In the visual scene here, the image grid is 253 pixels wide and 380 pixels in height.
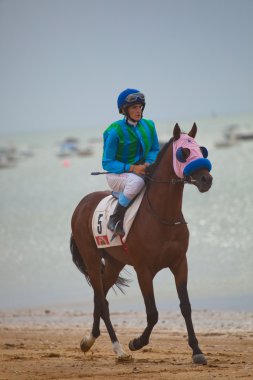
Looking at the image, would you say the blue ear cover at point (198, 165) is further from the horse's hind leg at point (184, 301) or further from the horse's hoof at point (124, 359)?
the horse's hoof at point (124, 359)

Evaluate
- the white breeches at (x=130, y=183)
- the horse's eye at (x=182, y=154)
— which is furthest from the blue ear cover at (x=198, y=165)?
the white breeches at (x=130, y=183)

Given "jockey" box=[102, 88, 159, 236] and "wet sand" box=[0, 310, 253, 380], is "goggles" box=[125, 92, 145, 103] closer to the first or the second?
"jockey" box=[102, 88, 159, 236]

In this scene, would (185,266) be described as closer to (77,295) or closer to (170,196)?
(170,196)

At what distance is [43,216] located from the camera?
4341 cm

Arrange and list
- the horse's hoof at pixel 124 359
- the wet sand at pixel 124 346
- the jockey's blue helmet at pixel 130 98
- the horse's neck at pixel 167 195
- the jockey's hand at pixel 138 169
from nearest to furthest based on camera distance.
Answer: the wet sand at pixel 124 346
the horse's neck at pixel 167 195
the horse's hoof at pixel 124 359
the jockey's hand at pixel 138 169
the jockey's blue helmet at pixel 130 98

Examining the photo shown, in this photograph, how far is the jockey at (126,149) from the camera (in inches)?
464

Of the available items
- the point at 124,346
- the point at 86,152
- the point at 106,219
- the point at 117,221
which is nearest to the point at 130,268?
the point at 124,346

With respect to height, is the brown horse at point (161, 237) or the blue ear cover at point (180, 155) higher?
the blue ear cover at point (180, 155)

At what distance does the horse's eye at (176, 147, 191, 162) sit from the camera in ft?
36.2

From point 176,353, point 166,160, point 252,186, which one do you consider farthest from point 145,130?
point 252,186

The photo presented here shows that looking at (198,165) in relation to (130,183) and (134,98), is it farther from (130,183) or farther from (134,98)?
(134,98)

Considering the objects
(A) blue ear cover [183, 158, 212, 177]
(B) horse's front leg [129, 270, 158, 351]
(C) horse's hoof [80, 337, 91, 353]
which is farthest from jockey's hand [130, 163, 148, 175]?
(C) horse's hoof [80, 337, 91, 353]

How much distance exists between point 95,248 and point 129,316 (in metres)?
4.48

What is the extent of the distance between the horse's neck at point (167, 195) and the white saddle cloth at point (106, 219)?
1.01 ft
